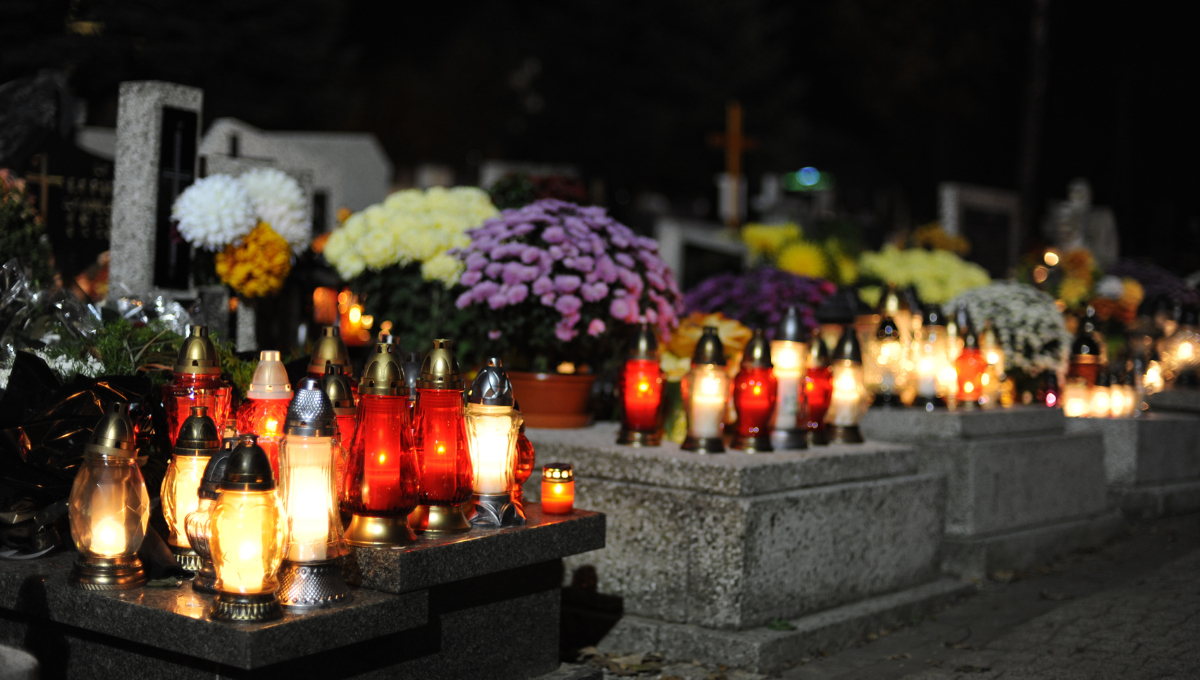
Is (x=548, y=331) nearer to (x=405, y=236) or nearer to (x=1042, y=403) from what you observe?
(x=405, y=236)

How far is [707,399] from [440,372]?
5.73ft

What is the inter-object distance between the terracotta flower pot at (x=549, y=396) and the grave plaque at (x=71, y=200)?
439 centimetres

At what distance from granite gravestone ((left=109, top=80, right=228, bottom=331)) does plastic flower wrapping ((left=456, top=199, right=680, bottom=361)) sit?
63.4 inches

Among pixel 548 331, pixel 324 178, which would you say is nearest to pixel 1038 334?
pixel 548 331

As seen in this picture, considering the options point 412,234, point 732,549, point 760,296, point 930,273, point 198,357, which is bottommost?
point 732,549

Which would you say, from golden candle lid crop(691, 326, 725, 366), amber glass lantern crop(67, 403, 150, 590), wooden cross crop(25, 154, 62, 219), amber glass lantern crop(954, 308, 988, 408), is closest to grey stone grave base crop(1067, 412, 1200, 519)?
amber glass lantern crop(954, 308, 988, 408)

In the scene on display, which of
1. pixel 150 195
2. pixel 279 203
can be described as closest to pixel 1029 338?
pixel 279 203

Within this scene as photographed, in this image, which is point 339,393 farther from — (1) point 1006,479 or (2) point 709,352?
(1) point 1006,479

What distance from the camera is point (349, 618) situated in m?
2.85

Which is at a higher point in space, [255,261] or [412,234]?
[412,234]

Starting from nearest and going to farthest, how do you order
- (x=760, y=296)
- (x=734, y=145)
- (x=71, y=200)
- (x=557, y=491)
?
(x=557, y=491) → (x=760, y=296) → (x=71, y=200) → (x=734, y=145)

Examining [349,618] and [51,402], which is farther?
[51,402]

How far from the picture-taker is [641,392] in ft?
15.9

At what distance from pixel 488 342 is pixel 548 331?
0.36m
